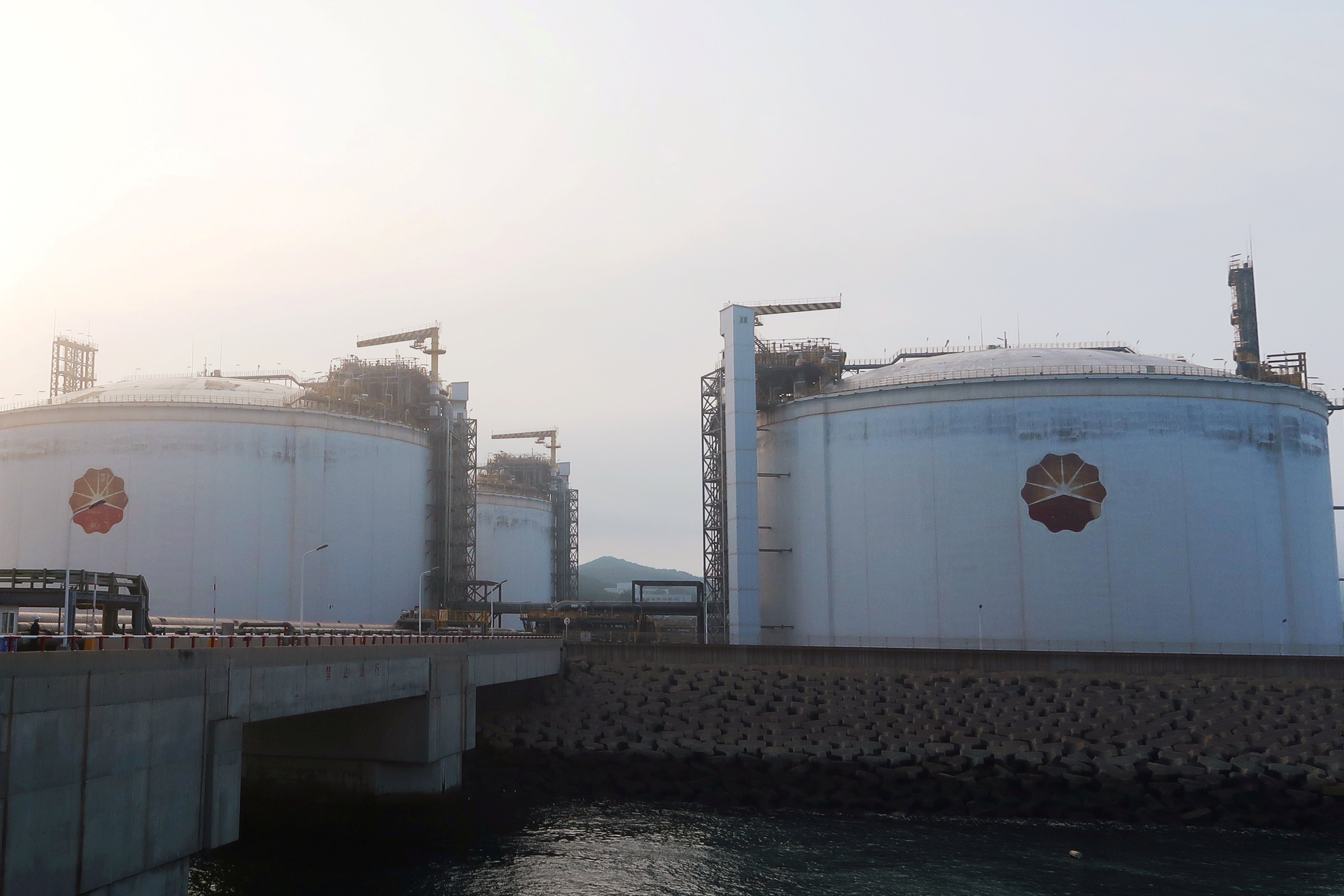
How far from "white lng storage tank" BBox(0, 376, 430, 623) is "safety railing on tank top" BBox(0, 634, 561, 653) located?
2480cm

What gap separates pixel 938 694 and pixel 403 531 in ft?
138

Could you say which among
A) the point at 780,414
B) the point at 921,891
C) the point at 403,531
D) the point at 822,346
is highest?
the point at 822,346

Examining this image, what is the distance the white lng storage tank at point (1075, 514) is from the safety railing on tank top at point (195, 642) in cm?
2872

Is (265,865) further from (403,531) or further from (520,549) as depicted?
(520,549)

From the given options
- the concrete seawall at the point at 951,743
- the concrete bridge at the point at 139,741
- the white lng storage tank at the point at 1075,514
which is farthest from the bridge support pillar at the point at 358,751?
the white lng storage tank at the point at 1075,514

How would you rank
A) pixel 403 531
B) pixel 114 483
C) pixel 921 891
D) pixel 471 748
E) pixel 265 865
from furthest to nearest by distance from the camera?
pixel 403 531 → pixel 114 483 → pixel 471 748 → pixel 265 865 → pixel 921 891

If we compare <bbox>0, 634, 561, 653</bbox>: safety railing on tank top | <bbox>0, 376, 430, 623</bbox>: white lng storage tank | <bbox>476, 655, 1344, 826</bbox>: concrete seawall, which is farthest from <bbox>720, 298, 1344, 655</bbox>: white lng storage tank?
<bbox>0, 634, 561, 653</bbox>: safety railing on tank top

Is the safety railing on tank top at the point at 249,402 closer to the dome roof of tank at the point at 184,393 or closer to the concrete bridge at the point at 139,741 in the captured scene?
the dome roof of tank at the point at 184,393

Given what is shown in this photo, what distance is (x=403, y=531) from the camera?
7625 centimetres

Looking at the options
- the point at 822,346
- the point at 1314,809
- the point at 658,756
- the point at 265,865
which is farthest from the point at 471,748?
the point at 822,346

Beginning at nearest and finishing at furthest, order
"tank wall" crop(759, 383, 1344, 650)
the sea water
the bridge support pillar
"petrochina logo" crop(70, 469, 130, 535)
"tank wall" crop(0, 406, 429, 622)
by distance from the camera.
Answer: the sea water → the bridge support pillar → "tank wall" crop(759, 383, 1344, 650) → "tank wall" crop(0, 406, 429, 622) → "petrochina logo" crop(70, 469, 130, 535)

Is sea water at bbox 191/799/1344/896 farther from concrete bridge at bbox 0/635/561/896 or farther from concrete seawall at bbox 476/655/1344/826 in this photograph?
concrete bridge at bbox 0/635/561/896

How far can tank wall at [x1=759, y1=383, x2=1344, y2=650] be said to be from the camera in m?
59.8

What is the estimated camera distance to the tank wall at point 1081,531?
59750 mm
